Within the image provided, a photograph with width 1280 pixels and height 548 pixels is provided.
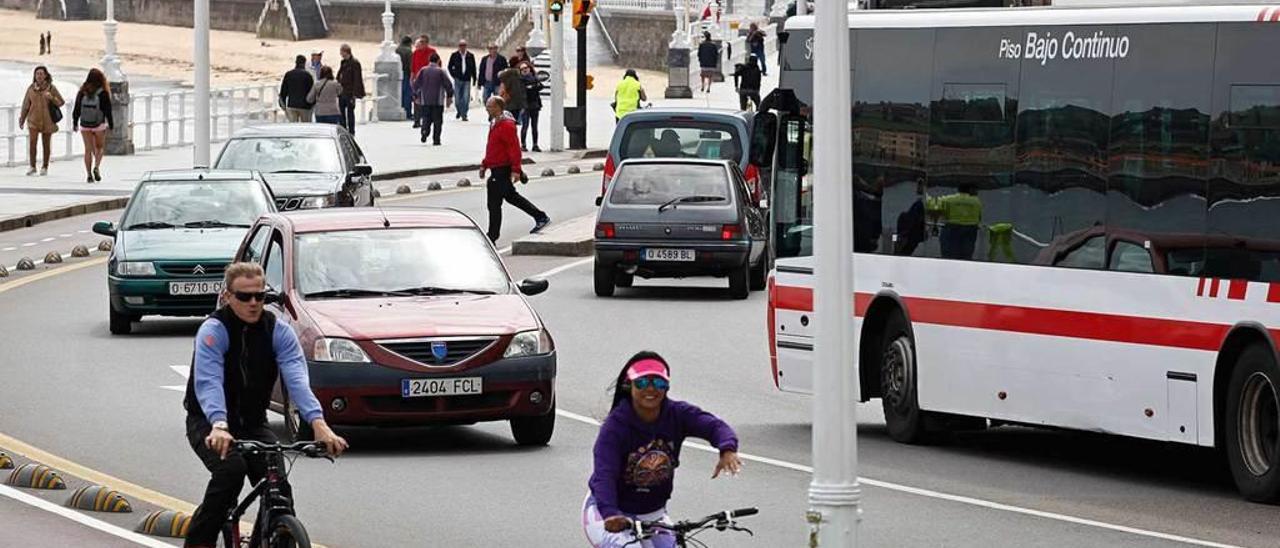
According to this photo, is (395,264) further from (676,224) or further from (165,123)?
(165,123)

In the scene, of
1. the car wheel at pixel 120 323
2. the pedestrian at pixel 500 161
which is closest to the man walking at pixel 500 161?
the pedestrian at pixel 500 161

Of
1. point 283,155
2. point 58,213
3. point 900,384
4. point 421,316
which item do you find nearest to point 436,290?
point 421,316

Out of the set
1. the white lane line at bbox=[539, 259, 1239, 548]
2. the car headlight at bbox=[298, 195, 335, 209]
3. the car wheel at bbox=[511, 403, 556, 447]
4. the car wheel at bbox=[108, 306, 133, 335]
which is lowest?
the white lane line at bbox=[539, 259, 1239, 548]

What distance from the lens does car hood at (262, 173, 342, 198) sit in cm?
3030

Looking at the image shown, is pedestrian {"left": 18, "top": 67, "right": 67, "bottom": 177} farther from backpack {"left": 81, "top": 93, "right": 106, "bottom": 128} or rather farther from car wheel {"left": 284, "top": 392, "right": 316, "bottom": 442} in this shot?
car wheel {"left": 284, "top": 392, "right": 316, "bottom": 442}

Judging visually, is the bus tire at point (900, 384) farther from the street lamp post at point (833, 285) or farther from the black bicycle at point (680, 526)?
the black bicycle at point (680, 526)

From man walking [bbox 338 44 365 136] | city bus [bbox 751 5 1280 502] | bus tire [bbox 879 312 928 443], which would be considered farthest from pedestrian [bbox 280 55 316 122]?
bus tire [bbox 879 312 928 443]

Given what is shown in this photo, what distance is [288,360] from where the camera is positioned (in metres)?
10.4

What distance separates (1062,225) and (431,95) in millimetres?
37430

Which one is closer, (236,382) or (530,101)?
(236,382)

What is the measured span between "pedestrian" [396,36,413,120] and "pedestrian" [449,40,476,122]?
39.6 inches

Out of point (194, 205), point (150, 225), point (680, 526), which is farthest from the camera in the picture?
point (194, 205)

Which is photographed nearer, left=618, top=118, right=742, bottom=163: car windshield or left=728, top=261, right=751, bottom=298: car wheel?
left=728, top=261, right=751, bottom=298: car wheel

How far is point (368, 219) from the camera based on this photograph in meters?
17.5
